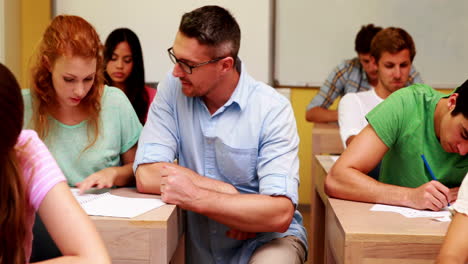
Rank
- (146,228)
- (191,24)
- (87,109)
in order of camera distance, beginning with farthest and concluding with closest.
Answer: (87,109)
(191,24)
(146,228)

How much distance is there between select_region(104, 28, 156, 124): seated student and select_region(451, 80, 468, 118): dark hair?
6.25ft

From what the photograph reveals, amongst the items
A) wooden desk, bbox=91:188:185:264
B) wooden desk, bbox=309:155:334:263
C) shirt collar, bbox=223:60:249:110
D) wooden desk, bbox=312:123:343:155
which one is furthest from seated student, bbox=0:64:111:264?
wooden desk, bbox=312:123:343:155

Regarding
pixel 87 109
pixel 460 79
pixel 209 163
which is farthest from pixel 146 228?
pixel 460 79

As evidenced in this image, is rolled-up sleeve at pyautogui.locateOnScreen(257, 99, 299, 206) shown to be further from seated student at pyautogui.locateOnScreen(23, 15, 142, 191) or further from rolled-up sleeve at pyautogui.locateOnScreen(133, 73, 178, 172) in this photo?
seated student at pyautogui.locateOnScreen(23, 15, 142, 191)

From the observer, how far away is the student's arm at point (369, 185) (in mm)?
1691

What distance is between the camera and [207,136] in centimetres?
189

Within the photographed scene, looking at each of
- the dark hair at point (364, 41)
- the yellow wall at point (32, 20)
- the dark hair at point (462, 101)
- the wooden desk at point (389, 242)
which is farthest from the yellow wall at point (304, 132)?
the wooden desk at point (389, 242)

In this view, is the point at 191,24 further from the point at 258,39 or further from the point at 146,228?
the point at 258,39

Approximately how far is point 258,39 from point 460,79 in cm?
156

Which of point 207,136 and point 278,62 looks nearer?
point 207,136

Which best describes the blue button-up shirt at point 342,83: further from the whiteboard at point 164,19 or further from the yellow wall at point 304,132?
the whiteboard at point 164,19

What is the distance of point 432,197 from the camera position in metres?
1.68

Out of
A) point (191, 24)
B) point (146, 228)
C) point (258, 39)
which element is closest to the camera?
point (146, 228)

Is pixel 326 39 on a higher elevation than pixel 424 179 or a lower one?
higher
